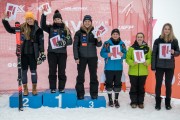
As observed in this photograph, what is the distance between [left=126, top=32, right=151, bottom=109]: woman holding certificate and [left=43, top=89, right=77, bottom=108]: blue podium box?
108 cm

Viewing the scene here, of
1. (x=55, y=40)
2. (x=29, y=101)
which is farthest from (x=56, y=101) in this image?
(x=55, y=40)

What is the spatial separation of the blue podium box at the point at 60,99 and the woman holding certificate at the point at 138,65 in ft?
3.54

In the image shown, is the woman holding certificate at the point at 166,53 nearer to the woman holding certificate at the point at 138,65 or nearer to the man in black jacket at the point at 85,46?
the woman holding certificate at the point at 138,65

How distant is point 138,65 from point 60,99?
1494mm

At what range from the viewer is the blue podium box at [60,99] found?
477cm

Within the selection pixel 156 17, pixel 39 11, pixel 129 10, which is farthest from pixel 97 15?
pixel 156 17

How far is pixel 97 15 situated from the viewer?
593 centimetres

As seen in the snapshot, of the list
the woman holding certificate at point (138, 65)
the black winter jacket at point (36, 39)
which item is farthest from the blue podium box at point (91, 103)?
the black winter jacket at point (36, 39)

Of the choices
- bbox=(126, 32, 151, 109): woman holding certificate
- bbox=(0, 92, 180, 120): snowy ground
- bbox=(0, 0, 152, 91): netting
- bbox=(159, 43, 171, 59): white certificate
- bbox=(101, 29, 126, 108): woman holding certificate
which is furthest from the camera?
bbox=(0, 0, 152, 91): netting

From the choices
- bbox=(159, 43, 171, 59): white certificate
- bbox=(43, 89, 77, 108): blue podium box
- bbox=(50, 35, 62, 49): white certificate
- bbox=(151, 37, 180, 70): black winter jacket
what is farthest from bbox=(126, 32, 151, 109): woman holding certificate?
bbox=(50, 35, 62, 49): white certificate

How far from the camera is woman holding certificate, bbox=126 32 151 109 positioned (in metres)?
4.71

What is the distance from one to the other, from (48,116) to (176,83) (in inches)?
107

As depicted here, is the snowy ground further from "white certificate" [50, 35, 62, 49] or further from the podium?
"white certificate" [50, 35, 62, 49]

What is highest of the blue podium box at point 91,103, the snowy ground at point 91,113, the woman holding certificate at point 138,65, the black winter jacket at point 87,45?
the black winter jacket at point 87,45
